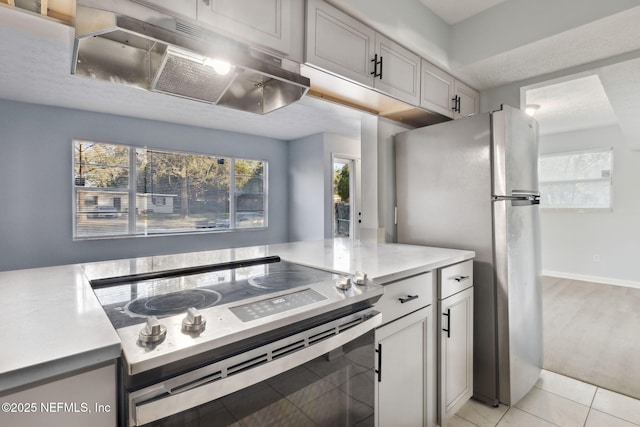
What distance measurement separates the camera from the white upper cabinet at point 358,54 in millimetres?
1466

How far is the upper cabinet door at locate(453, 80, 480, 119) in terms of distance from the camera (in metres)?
2.39

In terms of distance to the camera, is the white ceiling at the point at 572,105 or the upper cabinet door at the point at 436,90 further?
the white ceiling at the point at 572,105

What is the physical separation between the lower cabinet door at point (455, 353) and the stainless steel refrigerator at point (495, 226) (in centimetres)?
13

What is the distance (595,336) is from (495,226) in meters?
2.00

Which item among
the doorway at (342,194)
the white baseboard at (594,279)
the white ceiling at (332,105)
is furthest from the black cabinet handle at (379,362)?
the white baseboard at (594,279)

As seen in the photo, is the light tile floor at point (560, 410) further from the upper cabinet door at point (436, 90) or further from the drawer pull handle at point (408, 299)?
the upper cabinet door at point (436, 90)

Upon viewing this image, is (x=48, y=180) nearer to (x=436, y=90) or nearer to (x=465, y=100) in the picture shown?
(x=436, y=90)

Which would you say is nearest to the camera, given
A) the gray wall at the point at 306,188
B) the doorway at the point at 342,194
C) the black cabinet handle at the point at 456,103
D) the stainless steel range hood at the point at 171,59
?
the stainless steel range hood at the point at 171,59

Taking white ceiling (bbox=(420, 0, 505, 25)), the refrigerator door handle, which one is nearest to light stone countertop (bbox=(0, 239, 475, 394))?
the refrigerator door handle

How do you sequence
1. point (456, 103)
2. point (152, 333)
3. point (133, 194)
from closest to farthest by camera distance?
point (152, 333)
point (456, 103)
point (133, 194)

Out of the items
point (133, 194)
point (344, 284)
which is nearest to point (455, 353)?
point (344, 284)

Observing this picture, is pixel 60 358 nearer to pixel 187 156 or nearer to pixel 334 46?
pixel 334 46

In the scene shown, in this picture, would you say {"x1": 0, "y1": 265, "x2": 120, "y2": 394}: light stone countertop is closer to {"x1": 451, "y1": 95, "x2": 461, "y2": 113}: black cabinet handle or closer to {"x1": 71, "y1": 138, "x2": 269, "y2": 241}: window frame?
{"x1": 451, "y1": 95, "x2": 461, "y2": 113}: black cabinet handle

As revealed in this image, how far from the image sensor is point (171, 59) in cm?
119
